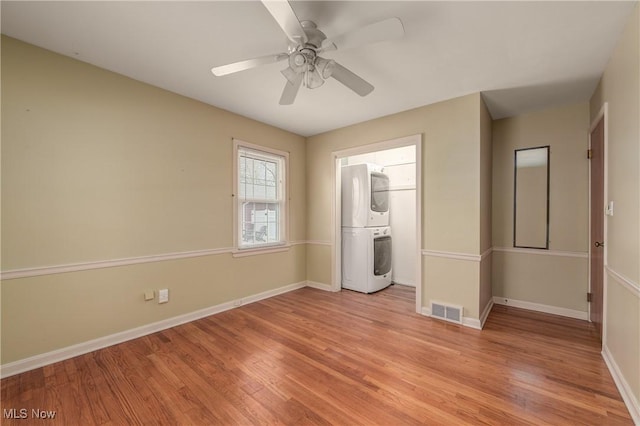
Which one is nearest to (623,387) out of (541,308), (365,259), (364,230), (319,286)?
(541,308)

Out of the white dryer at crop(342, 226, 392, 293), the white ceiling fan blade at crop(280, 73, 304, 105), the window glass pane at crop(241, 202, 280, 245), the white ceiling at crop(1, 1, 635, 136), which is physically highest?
the white ceiling at crop(1, 1, 635, 136)

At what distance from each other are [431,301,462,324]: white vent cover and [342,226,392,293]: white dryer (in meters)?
1.09

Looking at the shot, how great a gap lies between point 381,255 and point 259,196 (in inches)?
83.3

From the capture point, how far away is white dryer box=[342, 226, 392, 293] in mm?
3986

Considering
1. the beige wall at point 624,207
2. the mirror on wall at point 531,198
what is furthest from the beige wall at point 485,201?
the beige wall at point 624,207

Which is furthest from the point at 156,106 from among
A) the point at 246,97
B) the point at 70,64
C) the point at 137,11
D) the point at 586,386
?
the point at 586,386

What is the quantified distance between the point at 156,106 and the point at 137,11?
45.6 inches

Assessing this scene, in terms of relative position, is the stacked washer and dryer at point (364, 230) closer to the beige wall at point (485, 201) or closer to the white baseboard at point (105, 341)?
the beige wall at point (485, 201)

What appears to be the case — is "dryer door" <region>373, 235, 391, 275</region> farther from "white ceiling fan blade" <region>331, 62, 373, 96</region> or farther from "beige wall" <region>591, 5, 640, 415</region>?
"white ceiling fan blade" <region>331, 62, 373, 96</region>

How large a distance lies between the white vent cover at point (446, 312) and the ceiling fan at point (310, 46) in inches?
95.6

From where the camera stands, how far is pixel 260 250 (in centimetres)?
367

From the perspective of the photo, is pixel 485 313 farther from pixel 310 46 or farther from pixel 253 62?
pixel 253 62

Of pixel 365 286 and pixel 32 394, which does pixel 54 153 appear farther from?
pixel 365 286

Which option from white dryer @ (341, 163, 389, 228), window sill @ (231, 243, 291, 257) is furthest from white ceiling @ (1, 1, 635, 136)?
window sill @ (231, 243, 291, 257)
